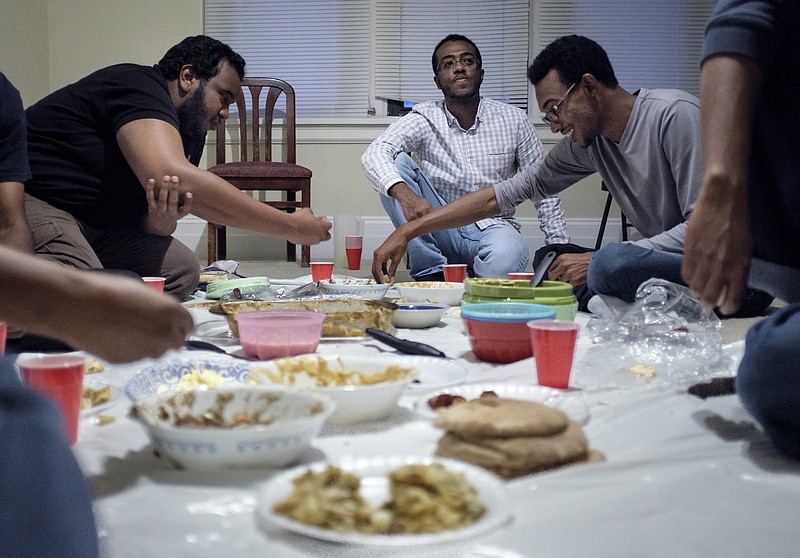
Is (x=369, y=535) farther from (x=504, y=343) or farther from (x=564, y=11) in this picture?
(x=564, y=11)

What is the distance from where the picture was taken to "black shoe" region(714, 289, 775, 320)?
7.66ft

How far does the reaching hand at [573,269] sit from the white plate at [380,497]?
155 centimetres

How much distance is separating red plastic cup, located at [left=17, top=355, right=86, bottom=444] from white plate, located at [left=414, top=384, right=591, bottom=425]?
403 mm

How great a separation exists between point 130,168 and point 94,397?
4.61 ft

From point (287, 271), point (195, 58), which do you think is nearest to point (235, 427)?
point (195, 58)

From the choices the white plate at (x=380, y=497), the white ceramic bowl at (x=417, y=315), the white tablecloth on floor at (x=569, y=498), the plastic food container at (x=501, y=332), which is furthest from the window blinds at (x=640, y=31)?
the white plate at (x=380, y=497)

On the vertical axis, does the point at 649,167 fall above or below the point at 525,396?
above

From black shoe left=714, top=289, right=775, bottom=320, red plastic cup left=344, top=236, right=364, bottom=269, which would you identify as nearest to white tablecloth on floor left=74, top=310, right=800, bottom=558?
black shoe left=714, top=289, right=775, bottom=320

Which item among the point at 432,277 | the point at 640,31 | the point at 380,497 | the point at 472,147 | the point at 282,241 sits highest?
the point at 640,31

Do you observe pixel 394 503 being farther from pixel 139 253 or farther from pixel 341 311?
pixel 139 253

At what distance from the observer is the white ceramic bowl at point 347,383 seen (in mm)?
907

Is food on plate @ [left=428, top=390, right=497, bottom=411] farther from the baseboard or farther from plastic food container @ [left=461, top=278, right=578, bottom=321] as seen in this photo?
the baseboard

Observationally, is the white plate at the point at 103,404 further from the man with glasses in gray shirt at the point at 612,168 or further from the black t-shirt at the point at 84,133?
the man with glasses in gray shirt at the point at 612,168

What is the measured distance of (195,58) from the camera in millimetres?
2379
